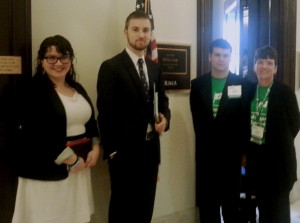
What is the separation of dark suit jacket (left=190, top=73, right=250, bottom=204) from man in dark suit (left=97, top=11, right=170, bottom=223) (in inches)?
16.2

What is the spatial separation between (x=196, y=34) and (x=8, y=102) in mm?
1633

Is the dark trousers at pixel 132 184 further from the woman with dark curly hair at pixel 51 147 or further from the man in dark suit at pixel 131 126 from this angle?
the woman with dark curly hair at pixel 51 147

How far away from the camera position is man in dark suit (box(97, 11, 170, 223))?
1876 millimetres

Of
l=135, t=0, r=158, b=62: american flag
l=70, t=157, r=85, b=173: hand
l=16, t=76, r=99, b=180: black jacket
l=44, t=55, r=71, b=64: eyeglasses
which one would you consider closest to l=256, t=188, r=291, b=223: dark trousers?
l=135, t=0, r=158, b=62: american flag

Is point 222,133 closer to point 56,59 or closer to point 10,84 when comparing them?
point 56,59

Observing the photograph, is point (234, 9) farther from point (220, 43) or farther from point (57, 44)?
point (57, 44)

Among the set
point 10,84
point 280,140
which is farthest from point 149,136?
point 280,140

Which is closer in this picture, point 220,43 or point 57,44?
point 57,44

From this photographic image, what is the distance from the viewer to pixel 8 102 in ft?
5.76

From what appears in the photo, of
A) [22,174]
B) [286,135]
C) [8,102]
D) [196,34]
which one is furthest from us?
[196,34]

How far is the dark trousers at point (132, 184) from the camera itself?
1932mm

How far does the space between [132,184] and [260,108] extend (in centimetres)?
108

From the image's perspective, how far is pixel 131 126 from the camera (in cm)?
190

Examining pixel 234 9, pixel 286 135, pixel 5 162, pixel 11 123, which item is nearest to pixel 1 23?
pixel 11 123
